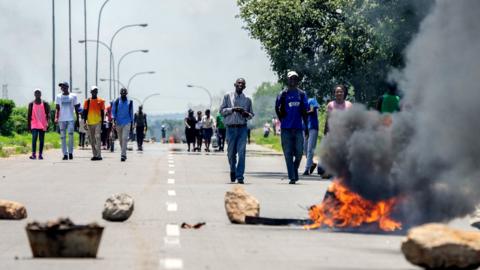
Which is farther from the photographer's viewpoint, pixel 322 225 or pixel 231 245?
pixel 322 225

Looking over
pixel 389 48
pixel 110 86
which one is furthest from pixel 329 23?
pixel 110 86

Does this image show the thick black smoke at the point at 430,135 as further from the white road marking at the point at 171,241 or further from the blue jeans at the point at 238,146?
the blue jeans at the point at 238,146

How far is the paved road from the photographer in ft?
34.6

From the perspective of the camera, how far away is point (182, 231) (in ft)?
43.4

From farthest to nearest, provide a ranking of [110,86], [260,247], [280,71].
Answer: [110,86] < [280,71] < [260,247]

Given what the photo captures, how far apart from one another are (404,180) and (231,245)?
8.25ft

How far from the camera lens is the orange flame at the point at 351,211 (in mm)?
13445

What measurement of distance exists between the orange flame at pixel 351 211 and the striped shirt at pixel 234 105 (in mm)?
8180

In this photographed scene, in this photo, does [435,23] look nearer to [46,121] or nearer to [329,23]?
[46,121]

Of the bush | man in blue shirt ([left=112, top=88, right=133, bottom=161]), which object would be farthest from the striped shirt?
the bush

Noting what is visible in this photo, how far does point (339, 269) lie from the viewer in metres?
10.1

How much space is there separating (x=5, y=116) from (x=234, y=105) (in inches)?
1453

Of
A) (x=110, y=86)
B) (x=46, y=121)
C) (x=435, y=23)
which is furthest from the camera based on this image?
(x=110, y=86)

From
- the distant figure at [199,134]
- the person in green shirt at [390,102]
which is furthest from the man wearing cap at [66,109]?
the distant figure at [199,134]
